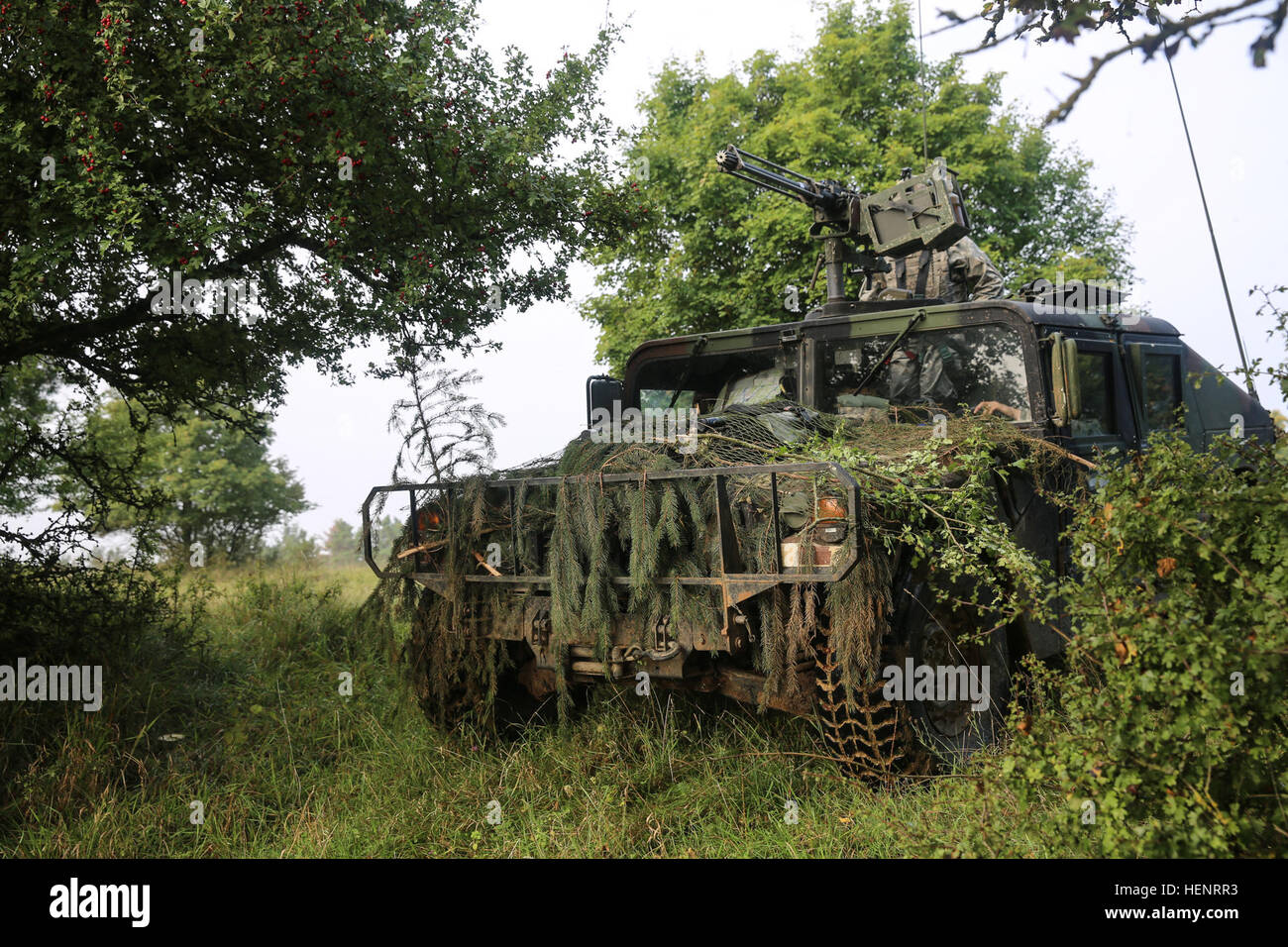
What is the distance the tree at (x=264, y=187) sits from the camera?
5.29 meters

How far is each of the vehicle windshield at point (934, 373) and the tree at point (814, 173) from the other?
9.07m

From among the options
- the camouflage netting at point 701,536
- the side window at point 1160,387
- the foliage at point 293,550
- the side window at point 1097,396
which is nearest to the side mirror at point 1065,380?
the camouflage netting at point 701,536

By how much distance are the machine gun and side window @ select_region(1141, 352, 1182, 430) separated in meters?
1.36

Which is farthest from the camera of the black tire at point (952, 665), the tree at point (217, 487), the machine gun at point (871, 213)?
the tree at point (217, 487)

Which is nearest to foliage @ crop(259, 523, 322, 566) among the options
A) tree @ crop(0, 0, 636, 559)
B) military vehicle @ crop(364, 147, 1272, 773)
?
tree @ crop(0, 0, 636, 559)

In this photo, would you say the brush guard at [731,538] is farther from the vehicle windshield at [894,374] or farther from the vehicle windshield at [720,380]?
the vehicle windshield at [720,380]

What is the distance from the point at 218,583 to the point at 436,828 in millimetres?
7282

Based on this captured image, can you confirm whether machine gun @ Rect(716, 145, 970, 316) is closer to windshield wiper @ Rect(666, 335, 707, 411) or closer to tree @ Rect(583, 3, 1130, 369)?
windshield wiper @ Rect(666, 335, 707, 411)

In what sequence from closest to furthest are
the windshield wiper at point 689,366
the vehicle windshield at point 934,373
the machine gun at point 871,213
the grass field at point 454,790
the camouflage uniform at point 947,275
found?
the grass field at point 454,790 < the vehicle windshield at point 934,373 < the machine gun at point 871,213 < the windshield wiper at point 689,366 < the camouflage uniform at point 947,275

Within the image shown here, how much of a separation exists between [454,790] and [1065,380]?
3481 millimetres

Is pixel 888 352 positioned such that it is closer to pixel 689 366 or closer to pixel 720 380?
pixel 720 380

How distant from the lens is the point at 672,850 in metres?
4.10

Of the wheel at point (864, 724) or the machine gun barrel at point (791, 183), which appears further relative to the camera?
the machine gun barrel at point (791, 183)
